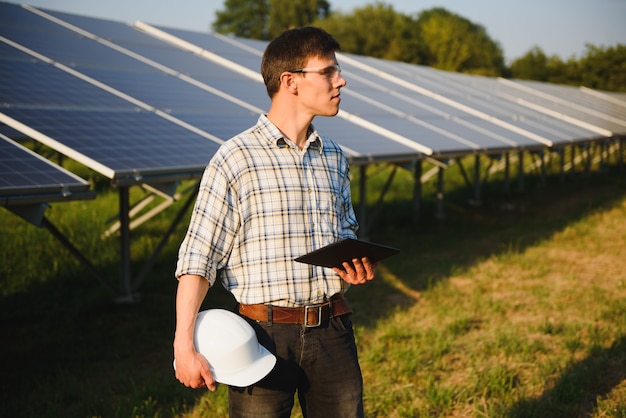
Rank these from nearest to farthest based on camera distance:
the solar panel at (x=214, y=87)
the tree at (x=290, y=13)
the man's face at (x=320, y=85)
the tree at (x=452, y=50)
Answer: the man's face at (x=320, y=85)
the solar panel at (x=214, y=87)
the tree at (x=452, y=50)
the tree at (x=290, y=13)

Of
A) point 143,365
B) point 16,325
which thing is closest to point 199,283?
point 143,365

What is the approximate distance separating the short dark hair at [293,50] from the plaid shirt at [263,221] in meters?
0.18

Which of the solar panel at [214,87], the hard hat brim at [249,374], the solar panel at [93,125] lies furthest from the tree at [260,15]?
the hard hat brim at [249,374]

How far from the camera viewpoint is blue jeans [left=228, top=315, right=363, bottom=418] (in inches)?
97.2

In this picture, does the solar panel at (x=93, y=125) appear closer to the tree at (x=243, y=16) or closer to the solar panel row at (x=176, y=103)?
the solar panel row at (x=176, y=103)

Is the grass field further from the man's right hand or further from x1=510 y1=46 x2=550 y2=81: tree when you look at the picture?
x1=510 y1=46 x2=550 y2=81: tree

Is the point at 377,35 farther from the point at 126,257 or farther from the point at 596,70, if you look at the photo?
the point at 126,257

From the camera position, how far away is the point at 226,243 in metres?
2.42

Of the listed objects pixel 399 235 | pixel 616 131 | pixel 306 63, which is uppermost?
pixel 306 63

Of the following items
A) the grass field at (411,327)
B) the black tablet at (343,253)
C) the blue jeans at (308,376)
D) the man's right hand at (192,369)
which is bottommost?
the grass field at (411,327)

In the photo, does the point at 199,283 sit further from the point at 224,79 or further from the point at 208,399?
the point at 224,79

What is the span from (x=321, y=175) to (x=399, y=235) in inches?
347

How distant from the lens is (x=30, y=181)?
402 centimetres

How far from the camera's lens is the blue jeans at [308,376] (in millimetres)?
2469
